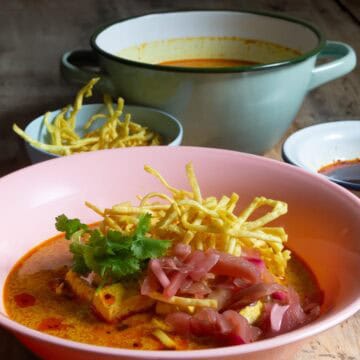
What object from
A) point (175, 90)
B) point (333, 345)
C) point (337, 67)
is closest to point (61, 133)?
point (175, 90)

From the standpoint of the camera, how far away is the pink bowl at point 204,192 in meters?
1.04

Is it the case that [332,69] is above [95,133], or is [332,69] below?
above

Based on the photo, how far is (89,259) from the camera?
0.94m

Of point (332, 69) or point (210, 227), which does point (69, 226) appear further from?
point (332, 69)

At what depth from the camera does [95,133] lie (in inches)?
62.2

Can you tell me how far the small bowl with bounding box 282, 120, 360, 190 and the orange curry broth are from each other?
1.21 feet

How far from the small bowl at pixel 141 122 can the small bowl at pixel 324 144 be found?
227 millimetres

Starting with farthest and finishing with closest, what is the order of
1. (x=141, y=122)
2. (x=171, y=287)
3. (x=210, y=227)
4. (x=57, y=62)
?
1. (x=57, y=62)
2. (x=141, y=122)
3. (x=210, y=227)
4. (x=171, y=287)

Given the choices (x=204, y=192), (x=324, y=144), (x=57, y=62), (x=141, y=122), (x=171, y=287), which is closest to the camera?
(x=171, y=287)

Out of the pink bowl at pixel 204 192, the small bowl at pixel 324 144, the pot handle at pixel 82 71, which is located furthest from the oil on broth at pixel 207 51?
the pink bowl at pixel 204 192

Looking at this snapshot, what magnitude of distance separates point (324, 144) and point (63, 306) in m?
0.72

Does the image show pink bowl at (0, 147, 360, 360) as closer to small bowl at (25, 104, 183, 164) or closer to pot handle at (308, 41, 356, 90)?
small bowl at (25, 104, 183, 164)

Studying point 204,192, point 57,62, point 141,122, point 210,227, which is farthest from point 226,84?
point 57,62

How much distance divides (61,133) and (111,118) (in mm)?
106
